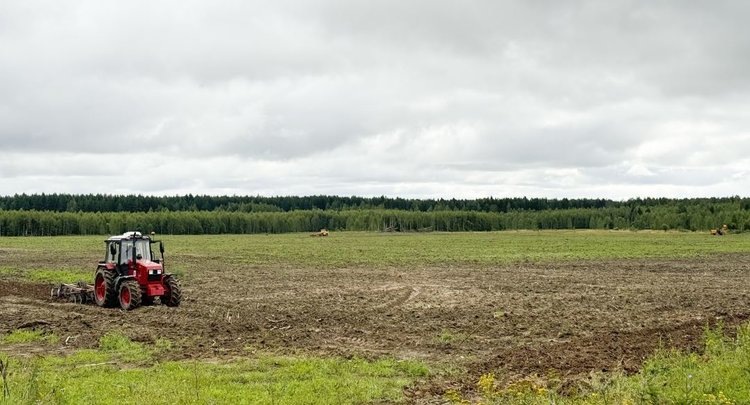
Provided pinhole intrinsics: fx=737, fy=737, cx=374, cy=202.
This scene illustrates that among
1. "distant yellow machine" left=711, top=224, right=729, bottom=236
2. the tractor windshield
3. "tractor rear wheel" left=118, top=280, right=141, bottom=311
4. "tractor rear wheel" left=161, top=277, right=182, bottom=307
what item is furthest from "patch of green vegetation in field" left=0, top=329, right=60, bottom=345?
"distant yellow machine" left=711, top=224, right=729, bottom=236

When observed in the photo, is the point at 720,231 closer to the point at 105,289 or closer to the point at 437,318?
the point at 437,318

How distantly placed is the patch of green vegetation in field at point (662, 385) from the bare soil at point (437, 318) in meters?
0.75

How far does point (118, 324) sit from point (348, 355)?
304 inches

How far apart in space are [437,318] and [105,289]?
35.4ft

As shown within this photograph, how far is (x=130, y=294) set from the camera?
22.8m

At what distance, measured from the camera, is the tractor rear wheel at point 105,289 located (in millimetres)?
23750

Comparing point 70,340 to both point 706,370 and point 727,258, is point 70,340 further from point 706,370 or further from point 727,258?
point 727,258

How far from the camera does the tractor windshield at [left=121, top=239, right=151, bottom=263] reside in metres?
24.3

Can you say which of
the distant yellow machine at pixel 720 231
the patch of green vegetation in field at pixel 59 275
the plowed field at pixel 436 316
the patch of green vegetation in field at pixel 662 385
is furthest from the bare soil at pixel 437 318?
the distant yellow machine at pixel 720 231

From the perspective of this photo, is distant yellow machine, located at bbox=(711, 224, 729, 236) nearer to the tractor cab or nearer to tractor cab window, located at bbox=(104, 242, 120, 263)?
the tractor cab

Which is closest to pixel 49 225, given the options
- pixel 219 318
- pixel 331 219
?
pixel 331 219

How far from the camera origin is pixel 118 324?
65.7ft

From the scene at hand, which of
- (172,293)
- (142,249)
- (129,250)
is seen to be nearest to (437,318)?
(172,293)

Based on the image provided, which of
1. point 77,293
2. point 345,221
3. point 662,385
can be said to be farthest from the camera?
point 345,221
